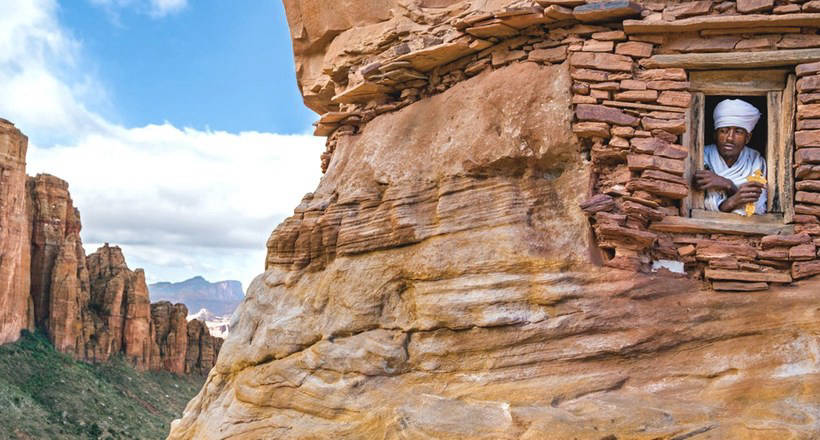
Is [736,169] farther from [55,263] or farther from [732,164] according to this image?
[55,263]

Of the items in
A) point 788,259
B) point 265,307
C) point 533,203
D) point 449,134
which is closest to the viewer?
point 788,259

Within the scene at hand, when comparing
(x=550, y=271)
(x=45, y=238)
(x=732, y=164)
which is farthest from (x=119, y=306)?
(x=732, y=164)

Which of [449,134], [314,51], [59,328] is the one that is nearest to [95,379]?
[59,328]

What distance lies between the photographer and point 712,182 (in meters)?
7.97

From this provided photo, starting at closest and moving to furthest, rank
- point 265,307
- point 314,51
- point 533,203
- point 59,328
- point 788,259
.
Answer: point 788,259
point 533,203
point 265,307
point 314,51
point 59,328

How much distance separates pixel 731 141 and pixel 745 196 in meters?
0.74

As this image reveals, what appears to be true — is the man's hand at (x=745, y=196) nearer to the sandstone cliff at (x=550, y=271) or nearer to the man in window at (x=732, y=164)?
the man in window at (x=732, y=164)

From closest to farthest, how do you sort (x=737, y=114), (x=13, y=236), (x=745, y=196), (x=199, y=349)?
(x=745, y=196), (x=737, y=114), (x=13, y=236), (x=199, y=349)

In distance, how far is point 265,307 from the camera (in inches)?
389

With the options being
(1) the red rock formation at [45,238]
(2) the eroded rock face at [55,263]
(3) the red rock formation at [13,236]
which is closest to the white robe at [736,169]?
(3) the red rock formation at [13,236]

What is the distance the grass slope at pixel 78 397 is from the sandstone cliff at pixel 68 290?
5.10ft

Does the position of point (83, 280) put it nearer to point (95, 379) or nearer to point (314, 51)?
point (95, 379)

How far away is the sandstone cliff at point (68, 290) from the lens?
185 ft

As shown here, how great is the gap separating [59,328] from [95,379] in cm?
790
